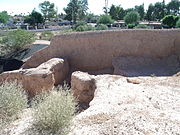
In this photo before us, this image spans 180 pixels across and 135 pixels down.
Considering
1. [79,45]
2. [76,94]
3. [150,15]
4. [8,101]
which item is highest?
[150,15]

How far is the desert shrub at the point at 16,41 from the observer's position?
70.8ft

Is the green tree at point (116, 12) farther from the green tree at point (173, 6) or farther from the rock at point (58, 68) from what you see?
the rock at point (58, 68)

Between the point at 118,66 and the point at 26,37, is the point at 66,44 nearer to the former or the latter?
the point at 118,66

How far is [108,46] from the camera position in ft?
44.4

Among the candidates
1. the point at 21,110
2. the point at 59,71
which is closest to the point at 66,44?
the point at 59,71

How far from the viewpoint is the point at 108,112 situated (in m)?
6.26

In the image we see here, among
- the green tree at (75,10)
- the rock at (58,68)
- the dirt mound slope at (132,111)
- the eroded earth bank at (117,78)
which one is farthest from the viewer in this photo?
the green tree at (75,10)

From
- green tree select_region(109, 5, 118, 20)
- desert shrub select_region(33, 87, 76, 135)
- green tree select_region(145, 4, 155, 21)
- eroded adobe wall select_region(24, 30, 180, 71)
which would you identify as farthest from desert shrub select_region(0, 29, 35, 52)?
green tree select_region(145, 4, 155, 21)

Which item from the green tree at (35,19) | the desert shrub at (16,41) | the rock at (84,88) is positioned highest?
the green tree at (35,19)

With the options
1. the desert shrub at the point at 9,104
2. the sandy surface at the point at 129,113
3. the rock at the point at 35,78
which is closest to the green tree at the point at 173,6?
the rock at the point at 35,78

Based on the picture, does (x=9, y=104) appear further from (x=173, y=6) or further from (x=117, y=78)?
(x=173, y=6)

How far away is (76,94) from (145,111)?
3855 mm

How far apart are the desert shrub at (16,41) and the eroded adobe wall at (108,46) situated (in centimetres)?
795

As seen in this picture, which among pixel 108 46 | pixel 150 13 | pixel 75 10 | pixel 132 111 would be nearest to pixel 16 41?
pixel 108 46
